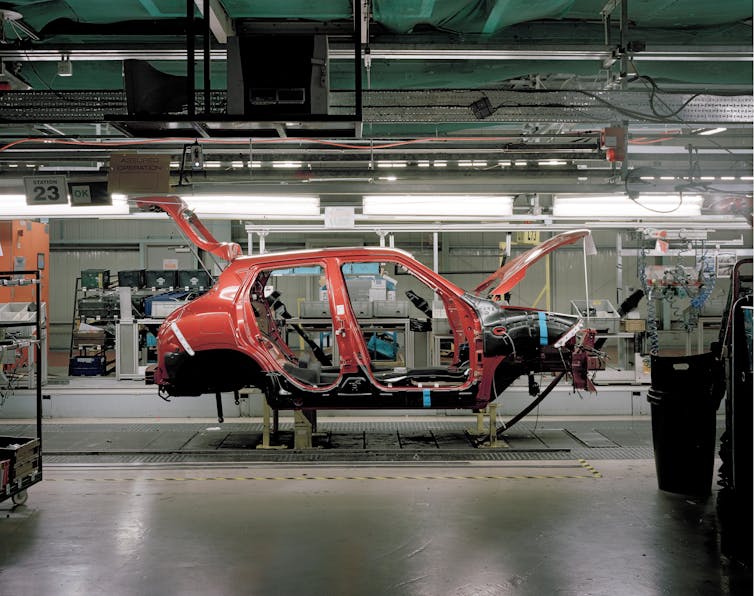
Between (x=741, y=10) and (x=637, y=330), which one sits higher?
(x=741, y=10)

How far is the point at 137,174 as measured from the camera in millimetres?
5750

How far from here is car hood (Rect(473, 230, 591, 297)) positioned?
5699mm

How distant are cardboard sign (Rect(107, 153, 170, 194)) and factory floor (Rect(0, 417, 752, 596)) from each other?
253cm

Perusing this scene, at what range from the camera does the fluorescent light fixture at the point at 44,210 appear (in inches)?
282

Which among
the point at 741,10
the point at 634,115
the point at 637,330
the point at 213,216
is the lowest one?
the point at 637,330

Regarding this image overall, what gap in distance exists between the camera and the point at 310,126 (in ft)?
12.9

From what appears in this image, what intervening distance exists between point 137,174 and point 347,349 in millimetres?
2512

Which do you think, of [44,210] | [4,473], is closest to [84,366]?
[44,210]

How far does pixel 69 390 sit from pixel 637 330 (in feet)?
24.2

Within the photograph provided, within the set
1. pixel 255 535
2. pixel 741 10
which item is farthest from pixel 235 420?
pixel 741 10

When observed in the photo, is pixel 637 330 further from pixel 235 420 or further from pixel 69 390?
pixel 69 390

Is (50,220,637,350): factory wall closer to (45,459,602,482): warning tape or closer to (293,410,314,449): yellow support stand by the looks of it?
(293,410,314,449): yellow support stand

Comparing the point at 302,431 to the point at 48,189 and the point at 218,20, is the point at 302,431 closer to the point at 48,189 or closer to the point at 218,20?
the point at 48,189

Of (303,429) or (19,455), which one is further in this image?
(303,429)
